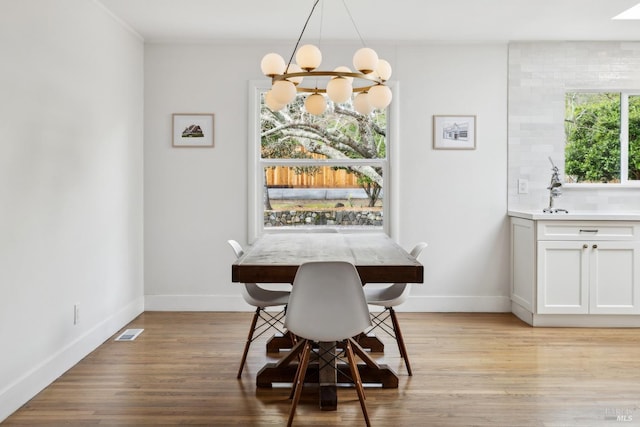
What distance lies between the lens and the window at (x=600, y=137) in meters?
5.10

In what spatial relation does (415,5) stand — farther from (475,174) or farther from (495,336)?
(495,336)

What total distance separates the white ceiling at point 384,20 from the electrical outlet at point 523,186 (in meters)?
1.26

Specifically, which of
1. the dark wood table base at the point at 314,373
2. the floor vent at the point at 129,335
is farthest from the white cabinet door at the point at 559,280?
the floor vent at the point at 129,335

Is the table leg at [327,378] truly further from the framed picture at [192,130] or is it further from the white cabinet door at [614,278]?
the framed picture at [192,130]

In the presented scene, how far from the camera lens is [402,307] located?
16.6ft

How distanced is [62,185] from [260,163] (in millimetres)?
1989

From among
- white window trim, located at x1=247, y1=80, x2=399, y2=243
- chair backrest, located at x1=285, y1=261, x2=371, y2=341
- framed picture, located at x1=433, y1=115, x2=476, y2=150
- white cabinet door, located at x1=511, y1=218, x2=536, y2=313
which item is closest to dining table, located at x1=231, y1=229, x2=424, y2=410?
chair backrest, located at x1=285, y1=261, x2=371, y2=341

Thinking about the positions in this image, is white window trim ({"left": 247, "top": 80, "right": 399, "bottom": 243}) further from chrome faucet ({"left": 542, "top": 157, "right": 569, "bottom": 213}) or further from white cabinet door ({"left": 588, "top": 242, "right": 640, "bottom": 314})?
white cabinet door ({"left": 588, "top": 242, "right": 640, "bottom": 314})

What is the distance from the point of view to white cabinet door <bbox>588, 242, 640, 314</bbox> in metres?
4.44

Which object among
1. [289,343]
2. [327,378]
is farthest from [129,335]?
[327,378]

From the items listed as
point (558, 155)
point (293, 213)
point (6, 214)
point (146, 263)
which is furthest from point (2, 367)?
point (558, 155)

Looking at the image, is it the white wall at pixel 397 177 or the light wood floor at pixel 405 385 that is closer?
the light wood floor at pixel 405 385

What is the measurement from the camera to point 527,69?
504 centimetres

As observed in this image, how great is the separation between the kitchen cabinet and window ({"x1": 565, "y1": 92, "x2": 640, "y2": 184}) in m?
0.81
